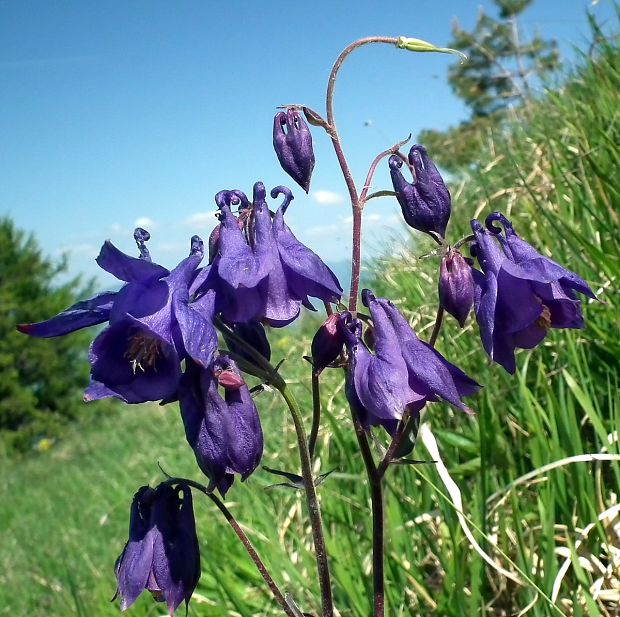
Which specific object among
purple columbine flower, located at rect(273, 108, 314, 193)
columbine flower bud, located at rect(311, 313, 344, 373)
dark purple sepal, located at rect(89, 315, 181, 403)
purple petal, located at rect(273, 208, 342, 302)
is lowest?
columbine flower bud, located at rect(311, 313, 344, 373)

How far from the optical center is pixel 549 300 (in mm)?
1584

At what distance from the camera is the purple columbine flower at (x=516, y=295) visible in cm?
151

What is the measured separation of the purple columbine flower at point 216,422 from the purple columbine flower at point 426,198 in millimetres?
583

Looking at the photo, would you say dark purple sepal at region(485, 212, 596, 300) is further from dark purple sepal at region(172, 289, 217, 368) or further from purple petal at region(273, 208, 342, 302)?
dark purple sepal at region(172, 289, 217, 368)

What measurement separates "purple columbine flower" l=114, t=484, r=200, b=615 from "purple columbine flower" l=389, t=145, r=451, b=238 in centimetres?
85

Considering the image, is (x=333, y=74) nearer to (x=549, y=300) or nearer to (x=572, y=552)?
(x=549, y=300)

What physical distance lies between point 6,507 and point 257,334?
9518 millimetres

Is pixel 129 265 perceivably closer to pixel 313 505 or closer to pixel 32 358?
pixel 313 505

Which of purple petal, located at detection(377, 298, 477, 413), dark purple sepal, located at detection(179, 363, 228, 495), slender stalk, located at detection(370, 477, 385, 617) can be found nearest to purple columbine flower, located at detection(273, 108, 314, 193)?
purple petal, located at detection(377, 298, 477, 413)

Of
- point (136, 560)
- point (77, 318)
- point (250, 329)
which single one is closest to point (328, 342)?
point (250, 329)

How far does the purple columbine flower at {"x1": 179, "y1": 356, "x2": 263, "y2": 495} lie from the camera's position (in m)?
1.43

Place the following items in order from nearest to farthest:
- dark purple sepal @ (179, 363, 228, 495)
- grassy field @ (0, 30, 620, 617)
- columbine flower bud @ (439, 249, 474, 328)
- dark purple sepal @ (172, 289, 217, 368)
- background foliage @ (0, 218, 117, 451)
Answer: dark purple sepal @ (172, 289, 217, 368)
dark purple sepal @ (179, 363, 228, 495)
columbine flower bud @ (439, 249, 474, 328)
grassy field @ (0, 30, 620, 617)
background foliage @ (0, 218, 117, 451)

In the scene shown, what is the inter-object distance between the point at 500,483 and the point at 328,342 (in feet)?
4.58

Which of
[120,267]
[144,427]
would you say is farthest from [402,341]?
[144,427]
